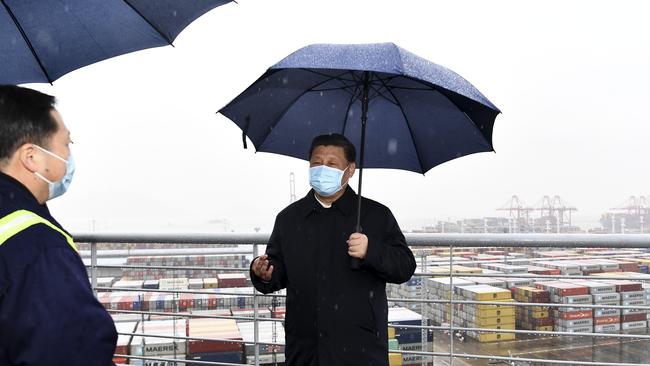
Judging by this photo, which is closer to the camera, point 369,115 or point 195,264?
point 369,115

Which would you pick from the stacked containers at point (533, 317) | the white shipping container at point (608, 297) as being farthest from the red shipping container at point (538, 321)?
the white shipping container at point (608, 297)

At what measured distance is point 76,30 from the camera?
192 centimetres

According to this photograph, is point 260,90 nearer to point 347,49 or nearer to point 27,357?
point 347,49

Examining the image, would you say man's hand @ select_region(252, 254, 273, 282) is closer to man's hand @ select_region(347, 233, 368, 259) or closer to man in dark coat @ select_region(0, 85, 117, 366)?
man's hand @ select_region(347, 233, 368, 259)

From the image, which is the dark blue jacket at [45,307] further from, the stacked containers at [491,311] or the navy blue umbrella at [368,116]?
the stacked containers at [491,311]

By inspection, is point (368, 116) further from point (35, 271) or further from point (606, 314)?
point (606, 314)

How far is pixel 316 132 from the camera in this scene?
8.95ft

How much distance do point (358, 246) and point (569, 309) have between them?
32689mm

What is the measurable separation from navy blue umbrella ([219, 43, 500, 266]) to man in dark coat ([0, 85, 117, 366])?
1.31 meters

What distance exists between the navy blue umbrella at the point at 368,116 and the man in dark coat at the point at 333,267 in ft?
0.63

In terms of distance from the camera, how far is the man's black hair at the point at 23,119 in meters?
1.05

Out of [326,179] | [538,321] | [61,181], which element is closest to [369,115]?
[326,179]

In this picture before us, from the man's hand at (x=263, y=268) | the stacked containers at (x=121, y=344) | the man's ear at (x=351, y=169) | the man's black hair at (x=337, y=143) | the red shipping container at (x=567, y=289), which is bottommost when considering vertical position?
the red shipping container at (x=567, y=289)

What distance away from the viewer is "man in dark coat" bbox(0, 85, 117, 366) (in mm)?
891
